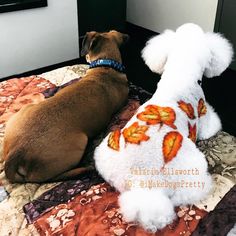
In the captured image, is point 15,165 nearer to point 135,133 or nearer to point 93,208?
point 93,208

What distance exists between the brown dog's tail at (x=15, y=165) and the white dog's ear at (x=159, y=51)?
2.48 feet

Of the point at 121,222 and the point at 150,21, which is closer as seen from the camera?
the point at 121,222

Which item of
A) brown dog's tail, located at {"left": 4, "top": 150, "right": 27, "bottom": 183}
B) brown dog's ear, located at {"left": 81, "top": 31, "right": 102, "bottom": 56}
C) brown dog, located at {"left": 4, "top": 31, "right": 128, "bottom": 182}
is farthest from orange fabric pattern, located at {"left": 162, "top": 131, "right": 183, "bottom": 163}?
brown dog's ear, located at {"left": 81, "top": 31, "right": 102, "bottom": 56}

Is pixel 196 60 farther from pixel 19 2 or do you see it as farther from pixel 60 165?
pixel 19 2

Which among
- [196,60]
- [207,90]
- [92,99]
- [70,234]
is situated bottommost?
[207,90]

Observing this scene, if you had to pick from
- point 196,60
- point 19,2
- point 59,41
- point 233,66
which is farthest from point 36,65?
point 196,60

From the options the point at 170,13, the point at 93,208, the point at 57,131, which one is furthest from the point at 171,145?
the point at 170,13

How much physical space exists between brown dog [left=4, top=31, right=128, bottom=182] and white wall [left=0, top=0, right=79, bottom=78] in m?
1.47

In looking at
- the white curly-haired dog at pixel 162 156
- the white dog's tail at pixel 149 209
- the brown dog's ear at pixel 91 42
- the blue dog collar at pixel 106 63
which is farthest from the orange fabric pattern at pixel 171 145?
the brown dog's ear at pixel 91 42

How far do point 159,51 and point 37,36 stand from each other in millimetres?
1784

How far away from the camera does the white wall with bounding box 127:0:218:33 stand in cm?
329

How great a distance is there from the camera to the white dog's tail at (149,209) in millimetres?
1011

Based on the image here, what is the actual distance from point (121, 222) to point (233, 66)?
2.31 meters

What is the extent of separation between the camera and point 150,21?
3.95 meters
